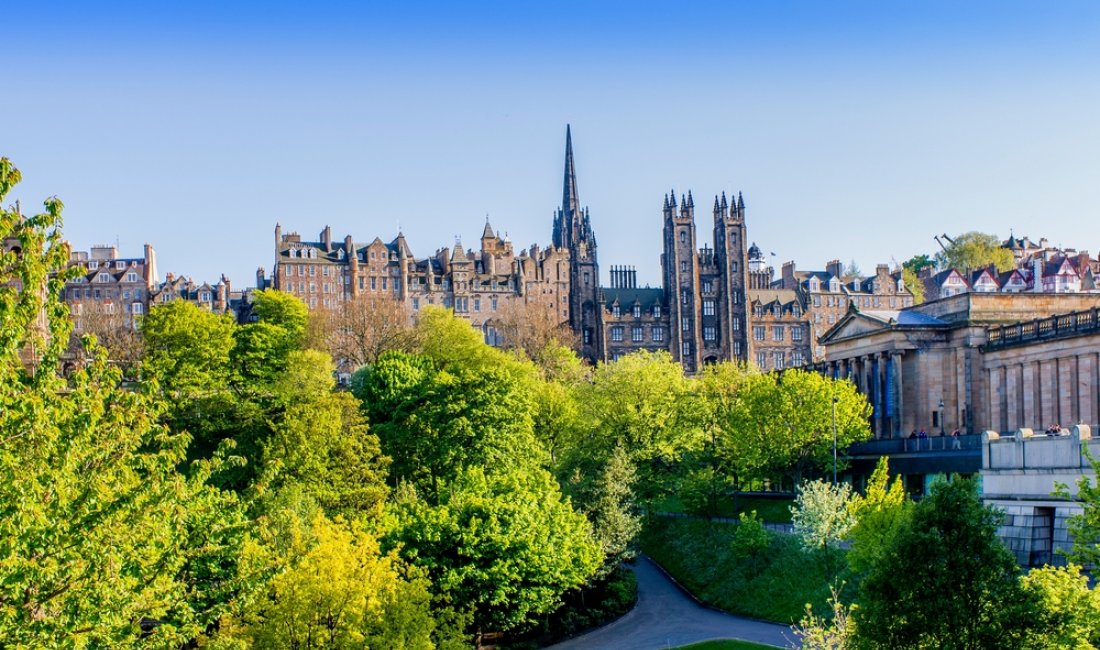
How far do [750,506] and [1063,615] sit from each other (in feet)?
173

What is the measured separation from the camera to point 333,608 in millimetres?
42406

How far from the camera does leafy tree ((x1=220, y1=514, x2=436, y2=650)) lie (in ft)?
136

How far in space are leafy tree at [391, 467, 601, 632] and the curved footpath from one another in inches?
112

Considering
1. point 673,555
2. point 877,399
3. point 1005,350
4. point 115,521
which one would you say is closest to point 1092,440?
point 115,521

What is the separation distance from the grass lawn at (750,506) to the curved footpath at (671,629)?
9205mm

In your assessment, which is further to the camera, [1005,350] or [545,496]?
[1005,350]

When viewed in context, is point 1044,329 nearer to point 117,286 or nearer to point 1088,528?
point 1088,528

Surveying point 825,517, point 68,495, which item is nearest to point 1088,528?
point 68,495

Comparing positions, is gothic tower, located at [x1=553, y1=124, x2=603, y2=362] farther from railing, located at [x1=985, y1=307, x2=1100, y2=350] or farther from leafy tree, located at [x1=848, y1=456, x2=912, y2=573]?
leafy tree, located at [x1=848, y1=456, x2=912, y2=573]

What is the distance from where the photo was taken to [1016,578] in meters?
27.8

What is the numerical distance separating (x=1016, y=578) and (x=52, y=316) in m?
19.2

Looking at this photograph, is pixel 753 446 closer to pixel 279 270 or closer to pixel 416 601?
pixel 416 601

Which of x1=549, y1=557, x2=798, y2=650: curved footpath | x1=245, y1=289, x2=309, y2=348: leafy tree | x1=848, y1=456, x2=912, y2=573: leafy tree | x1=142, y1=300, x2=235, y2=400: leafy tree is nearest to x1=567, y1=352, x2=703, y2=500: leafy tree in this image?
x1=549, y1=557, x2=798, y2=650: curved footpath

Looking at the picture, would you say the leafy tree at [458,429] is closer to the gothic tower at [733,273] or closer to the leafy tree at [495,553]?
the leafy tree at [495,553]
